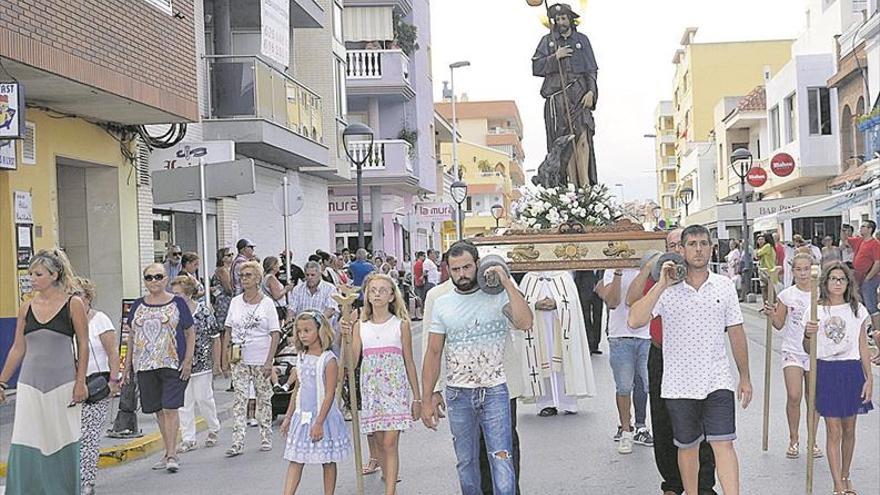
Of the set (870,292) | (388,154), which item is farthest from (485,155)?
(870,292)

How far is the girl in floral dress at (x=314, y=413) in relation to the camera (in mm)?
7750

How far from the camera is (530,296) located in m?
11.2

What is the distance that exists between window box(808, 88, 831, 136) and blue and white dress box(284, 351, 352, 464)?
112 ft

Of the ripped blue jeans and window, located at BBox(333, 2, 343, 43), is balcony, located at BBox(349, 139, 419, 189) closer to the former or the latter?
window, located at BBox(333, 2, 343, 43)

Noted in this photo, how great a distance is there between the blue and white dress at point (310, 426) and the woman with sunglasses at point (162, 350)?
226 cm

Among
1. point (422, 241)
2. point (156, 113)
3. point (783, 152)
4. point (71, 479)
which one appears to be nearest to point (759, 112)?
point (783, 152)

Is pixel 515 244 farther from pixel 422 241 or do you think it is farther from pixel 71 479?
pixel 422 241

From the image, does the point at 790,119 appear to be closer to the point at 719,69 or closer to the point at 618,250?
the point at 719,69

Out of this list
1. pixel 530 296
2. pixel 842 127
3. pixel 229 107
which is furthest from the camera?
pixel 842 127

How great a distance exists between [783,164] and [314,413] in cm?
3394

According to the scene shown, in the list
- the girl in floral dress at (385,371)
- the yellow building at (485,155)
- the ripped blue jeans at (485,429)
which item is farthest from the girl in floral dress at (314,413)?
the yellow building at (485,155)

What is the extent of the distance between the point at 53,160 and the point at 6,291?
1.99 metres

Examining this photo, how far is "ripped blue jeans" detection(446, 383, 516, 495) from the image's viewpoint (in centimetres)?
669

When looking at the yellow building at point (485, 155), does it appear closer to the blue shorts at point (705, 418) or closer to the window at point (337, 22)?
→ the window at point (337, 22)
